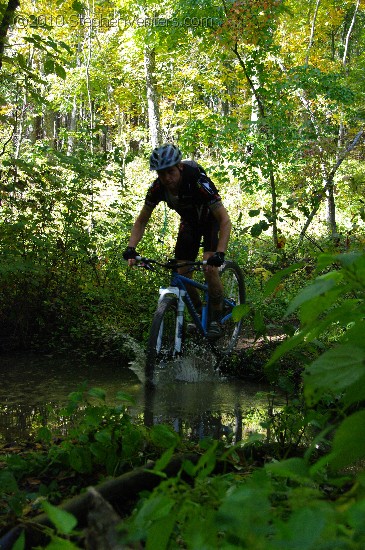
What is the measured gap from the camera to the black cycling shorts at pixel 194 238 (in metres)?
7.20

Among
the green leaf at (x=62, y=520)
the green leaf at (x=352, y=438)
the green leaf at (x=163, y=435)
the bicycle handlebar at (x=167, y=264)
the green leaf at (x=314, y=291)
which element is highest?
the bicycle handlebar at (x=167, y=264)

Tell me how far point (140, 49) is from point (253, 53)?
12.1 m

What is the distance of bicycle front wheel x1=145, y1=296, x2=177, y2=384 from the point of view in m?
6.18

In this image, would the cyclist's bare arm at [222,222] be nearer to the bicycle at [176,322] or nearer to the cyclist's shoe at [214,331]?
the bicycle at [176,322]

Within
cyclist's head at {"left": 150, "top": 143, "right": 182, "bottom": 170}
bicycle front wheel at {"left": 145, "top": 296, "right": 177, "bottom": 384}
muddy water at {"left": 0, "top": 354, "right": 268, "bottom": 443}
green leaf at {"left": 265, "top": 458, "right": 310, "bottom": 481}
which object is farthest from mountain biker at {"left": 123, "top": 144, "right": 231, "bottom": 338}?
green leaf at {"left": 265, "top": 458, "right": 310, "bottom": 481}

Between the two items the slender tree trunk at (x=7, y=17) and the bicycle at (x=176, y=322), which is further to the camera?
the bicycle at (x=176, y=322)

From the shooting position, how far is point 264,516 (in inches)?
45.1

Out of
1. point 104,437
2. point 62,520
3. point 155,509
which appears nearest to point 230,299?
point 104,437

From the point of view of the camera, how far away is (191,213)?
7.07 metres

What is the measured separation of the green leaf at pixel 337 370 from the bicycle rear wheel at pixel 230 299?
6.03 metres

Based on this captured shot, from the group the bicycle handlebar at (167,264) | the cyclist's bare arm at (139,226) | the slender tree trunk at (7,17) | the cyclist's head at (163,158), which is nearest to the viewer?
the slender tree trunk at (7,17)

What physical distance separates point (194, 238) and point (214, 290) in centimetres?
68

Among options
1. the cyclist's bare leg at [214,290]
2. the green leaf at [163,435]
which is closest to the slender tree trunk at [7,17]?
the cyclist's bare leg at [214,290]

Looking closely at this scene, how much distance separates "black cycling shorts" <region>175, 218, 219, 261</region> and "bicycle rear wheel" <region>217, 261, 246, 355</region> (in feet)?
2.54
